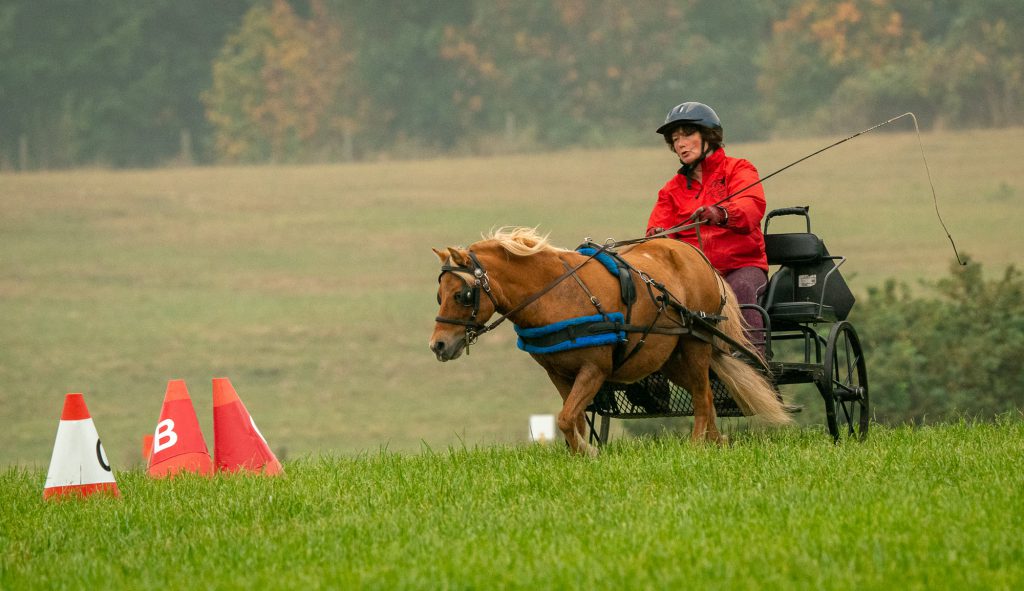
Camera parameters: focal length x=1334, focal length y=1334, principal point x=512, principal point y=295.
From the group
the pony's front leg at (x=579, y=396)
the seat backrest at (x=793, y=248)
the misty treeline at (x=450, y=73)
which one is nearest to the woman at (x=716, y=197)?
the seat backrest at (x=793, y=248)

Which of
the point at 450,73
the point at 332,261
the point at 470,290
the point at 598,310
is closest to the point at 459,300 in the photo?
the point at 470,290

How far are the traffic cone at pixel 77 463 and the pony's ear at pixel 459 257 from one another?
2185mm

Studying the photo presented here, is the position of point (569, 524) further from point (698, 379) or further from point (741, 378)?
point (741, 378)

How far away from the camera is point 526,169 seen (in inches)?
1929

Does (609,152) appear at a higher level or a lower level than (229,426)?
higher

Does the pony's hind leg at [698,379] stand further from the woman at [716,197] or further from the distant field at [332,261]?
the distant field at [332,261]

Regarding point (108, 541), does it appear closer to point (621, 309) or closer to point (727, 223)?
point (621, 309)

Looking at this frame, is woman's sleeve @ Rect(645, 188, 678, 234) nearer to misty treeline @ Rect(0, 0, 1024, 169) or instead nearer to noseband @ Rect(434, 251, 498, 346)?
noseband @ Rect(434, 251, 498, 346)

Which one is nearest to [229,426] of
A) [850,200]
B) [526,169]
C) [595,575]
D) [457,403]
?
[595,575]

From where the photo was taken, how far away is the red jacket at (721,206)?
8.47 metres

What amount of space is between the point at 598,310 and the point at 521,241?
606 mm

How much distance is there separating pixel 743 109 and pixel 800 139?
333cm

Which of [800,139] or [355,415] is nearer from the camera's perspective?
[355,415]

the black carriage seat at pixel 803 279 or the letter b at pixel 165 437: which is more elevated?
the black carriage seat at pixel 803 279
